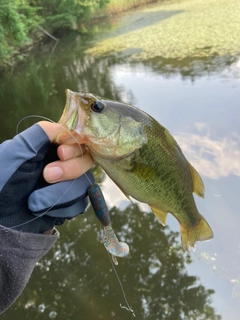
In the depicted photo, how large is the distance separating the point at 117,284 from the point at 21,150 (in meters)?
3.48

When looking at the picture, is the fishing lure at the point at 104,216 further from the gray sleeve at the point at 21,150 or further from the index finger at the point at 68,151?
the gray sleeve at the point at 21,150

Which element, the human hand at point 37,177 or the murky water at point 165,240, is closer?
the human hand at point 37,177

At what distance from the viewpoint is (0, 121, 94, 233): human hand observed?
1639 mm

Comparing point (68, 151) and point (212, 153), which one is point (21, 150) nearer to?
point (68, 151)

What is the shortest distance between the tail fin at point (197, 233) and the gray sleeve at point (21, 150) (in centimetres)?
128

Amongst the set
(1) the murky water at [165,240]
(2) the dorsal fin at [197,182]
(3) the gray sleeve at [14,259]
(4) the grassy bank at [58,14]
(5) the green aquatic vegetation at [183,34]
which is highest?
(3) the gray sleeve at [14,259]

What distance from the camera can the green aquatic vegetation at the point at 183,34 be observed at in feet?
46.6

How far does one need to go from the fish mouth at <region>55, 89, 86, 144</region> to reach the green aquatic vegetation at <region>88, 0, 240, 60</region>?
12.7m

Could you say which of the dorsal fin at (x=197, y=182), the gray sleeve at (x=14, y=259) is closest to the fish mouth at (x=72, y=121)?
the gray sleeve at (x=14, y=259)

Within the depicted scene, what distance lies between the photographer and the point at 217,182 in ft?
18.8

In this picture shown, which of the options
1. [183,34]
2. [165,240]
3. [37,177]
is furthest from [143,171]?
[183,34]

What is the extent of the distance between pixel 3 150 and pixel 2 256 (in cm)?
58

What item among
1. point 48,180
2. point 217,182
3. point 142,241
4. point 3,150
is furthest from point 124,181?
point 217,182

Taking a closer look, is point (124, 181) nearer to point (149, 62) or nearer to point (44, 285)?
point (44, 285)
